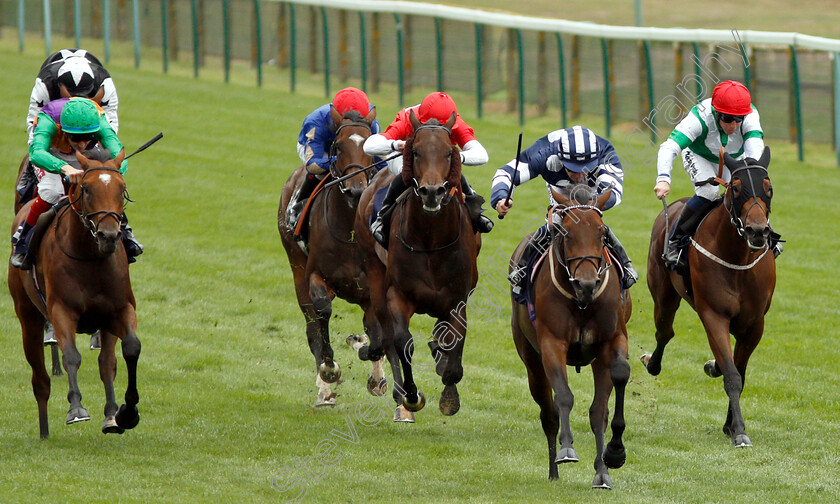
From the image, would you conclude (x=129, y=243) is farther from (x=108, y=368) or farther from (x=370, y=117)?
(x=370, y=117)

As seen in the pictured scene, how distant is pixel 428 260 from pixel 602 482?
191 cm

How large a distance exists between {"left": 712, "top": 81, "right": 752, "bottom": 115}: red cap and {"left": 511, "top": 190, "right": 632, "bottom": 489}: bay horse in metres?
1.98

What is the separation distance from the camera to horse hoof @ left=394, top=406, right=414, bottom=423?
9523mm

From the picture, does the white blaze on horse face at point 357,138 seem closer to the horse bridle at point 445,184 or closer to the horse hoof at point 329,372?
the horse bridle at point 445,184

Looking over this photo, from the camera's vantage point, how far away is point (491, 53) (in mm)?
21812

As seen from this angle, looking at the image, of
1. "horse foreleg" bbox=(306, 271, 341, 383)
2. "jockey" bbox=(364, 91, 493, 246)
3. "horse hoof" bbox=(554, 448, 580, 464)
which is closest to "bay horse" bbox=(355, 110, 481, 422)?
"jockey" bbox=(364, 91, 493, 246)

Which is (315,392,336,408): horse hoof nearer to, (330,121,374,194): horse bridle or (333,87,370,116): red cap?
(330,121,374,194): horse bridle

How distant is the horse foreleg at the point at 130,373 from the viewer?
26.5ft

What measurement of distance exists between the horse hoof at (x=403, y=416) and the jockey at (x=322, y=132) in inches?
73.5

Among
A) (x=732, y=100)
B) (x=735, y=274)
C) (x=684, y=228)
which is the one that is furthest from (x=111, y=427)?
(x=732, y=100)

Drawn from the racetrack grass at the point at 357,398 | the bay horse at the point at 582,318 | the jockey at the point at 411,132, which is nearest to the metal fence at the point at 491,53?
the racetrack grass at the point at 357,398

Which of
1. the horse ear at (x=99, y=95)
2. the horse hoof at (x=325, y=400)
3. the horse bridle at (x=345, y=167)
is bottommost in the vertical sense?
the horse hoof at (x=325, y=400)

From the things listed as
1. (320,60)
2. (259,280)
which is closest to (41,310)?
(259,280)

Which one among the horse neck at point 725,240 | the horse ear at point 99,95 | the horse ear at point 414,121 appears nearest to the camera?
the horse ear at point 414,121
